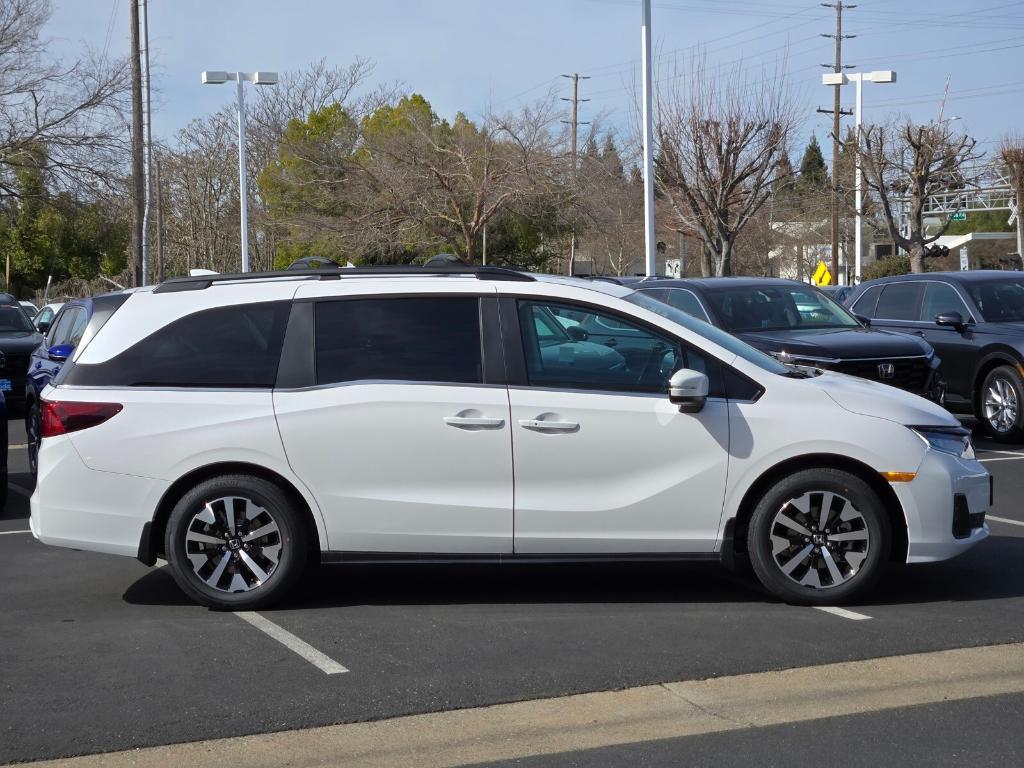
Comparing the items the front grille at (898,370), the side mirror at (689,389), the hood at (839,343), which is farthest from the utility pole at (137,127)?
the side mirror at (689,389)

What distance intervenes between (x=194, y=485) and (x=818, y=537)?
10.4ft

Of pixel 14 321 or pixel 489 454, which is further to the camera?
pixel 14 321

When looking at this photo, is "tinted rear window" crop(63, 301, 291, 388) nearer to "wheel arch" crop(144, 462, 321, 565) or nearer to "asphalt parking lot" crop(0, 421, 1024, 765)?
"wheel arch" crop(144, 462, 321, 565)

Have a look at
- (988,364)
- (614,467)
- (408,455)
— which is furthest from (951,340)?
(408,455)

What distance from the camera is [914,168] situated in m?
46.5

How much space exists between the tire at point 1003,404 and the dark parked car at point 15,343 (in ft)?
40.6

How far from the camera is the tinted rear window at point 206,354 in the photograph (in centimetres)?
672

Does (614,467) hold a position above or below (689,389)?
below

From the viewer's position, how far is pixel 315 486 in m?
6.53

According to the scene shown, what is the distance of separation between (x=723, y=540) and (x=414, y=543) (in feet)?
5.08

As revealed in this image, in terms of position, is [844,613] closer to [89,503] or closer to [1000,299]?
[89,503]

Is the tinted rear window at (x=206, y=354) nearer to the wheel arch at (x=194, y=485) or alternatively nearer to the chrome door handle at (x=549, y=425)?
the wheel arch at (x=194, y=485)

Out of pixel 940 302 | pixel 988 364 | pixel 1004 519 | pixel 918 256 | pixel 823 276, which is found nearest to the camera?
pixel 1004 519

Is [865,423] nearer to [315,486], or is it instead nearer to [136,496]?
[315,486]
